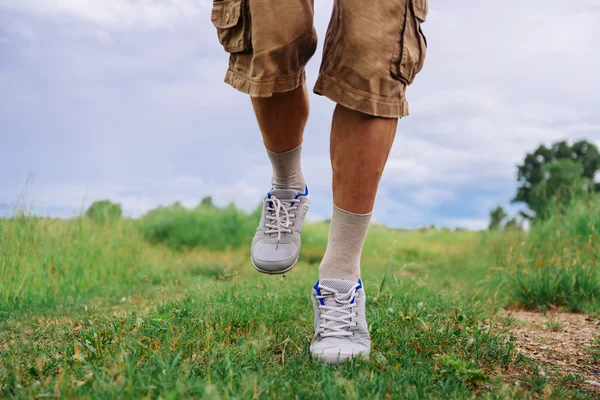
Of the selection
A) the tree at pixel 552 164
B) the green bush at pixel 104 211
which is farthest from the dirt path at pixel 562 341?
the tree at pixel 552 164

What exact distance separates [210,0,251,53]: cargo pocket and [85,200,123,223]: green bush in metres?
4.59

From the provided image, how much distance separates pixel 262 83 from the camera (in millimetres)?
2047

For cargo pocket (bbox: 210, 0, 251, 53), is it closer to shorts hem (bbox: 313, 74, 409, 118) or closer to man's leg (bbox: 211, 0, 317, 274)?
man's leg (bbox: 211, 0, 317, 274)

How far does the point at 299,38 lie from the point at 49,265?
11.6 ft

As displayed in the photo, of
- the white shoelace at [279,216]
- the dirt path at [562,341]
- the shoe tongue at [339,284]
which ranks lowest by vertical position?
the dirt path at [562,341]

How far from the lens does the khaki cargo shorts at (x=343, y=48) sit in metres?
1.81

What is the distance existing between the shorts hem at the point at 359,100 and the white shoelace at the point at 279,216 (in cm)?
75

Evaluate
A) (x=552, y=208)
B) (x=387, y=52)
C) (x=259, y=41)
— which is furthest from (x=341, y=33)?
(x=552, y=208)

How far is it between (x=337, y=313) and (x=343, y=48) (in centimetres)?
94

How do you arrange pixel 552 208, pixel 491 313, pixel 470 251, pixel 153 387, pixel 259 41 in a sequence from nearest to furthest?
pixel 153 387 → pixel 259 41 → pixel 491 313 → pixel 552 208 → pixel 470 251

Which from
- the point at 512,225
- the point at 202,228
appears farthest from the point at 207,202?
the point at 512,225

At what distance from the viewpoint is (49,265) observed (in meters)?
4.63

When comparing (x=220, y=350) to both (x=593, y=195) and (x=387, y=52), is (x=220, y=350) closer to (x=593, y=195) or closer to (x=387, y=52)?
(x=387, y=52)

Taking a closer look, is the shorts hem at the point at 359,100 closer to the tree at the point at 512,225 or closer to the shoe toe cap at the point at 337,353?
the shoe toe cap at the point at 337,353
